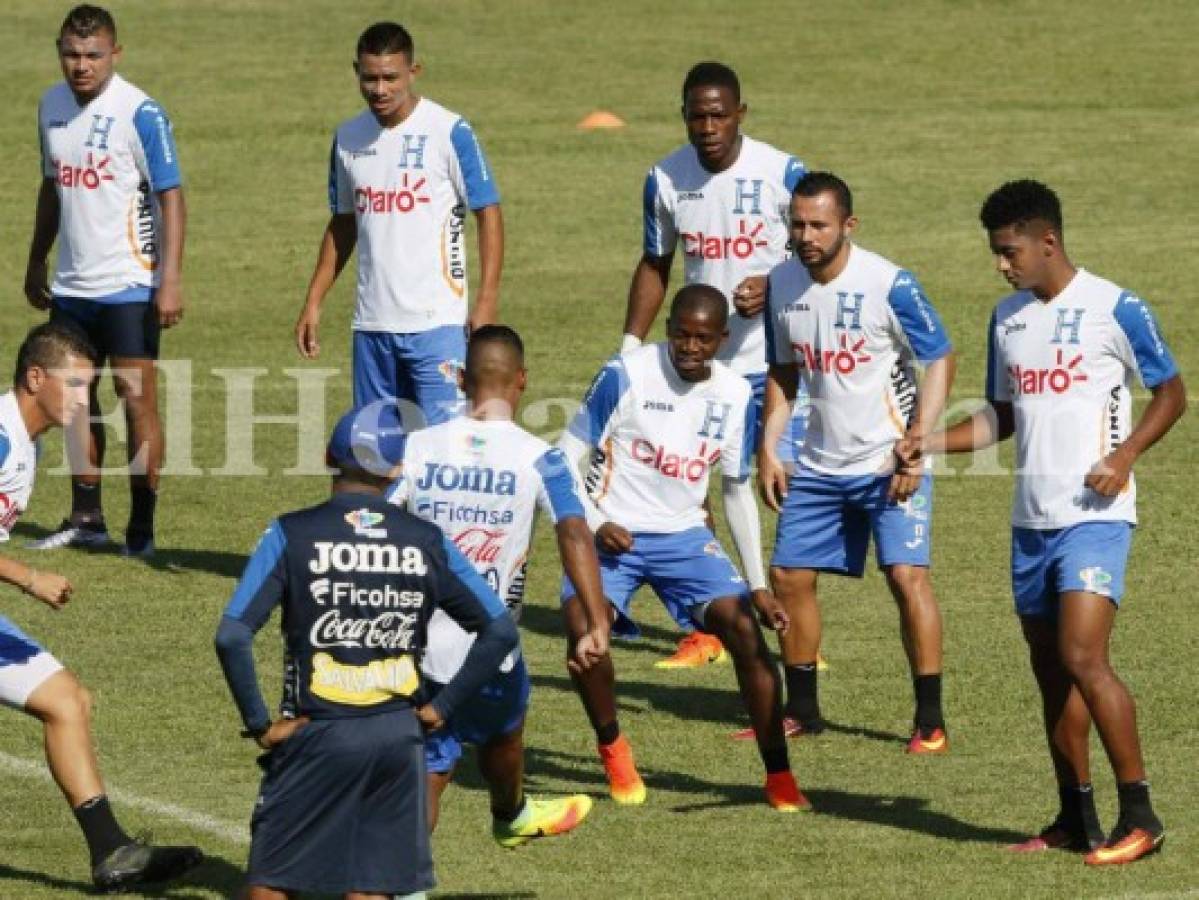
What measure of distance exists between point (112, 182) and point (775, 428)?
5.01 meters

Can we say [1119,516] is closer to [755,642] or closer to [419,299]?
[755,642]

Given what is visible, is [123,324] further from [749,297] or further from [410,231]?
[749,297]

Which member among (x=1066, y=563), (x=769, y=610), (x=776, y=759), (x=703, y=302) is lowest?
(x=776, y=759)

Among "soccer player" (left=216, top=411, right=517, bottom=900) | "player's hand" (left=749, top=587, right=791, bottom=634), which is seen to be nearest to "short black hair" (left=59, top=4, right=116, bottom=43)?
"player's hand" (left=749, top=587, right=791, bottom=634)

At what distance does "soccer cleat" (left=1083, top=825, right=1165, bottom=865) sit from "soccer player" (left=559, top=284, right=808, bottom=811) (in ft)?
4.58

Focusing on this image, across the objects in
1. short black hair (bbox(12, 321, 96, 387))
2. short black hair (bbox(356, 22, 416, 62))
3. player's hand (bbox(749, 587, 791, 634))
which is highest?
short black hair (bbox(356, 22, 416, 62))

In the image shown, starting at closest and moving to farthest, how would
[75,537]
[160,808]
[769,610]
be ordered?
[160,808] → [769,610] → [75,537]

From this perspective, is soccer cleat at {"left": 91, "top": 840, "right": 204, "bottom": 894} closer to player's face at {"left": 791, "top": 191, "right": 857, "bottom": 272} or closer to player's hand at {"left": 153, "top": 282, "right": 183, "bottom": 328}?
player's face at {"left": 791, "top": 191, "right": 857, "bottom": 272}

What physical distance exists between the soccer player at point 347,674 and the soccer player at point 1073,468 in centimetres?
268

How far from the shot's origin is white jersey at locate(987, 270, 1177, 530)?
1021 centimetres

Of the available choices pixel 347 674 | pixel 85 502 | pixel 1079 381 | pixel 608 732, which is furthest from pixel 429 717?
pixel 85 502

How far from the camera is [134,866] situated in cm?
973

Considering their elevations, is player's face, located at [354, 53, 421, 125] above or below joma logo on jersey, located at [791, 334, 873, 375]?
above

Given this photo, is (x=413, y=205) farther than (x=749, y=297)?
Yes
